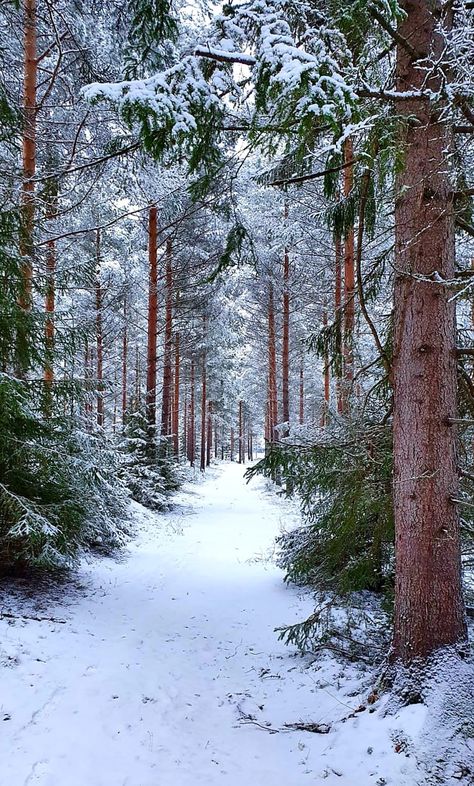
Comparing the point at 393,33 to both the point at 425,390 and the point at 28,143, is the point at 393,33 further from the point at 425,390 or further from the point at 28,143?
the point at 28,143

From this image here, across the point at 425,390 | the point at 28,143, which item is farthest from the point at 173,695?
the point at 28,143

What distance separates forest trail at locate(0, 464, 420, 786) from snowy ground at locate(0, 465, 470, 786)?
12 mm

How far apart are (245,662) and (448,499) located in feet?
9.25

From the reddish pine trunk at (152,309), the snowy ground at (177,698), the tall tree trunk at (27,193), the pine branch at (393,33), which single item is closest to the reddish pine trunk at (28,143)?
the tall tree trunk at (27,193)

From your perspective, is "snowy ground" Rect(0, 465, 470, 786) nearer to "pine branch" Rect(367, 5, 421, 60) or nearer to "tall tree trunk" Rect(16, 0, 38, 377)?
"tall tree trunk" Rect(16, 0, 38, 377)

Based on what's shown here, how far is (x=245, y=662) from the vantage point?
480 cm

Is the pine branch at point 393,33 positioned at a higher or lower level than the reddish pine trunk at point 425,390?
higher

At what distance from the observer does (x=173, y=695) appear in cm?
409

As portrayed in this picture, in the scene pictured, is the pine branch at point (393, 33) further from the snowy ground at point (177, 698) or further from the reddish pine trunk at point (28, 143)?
the snowy ground at point (177, 698)

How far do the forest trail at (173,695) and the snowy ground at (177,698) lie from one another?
0.04 feet

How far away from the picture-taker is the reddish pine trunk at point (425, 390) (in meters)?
3.40

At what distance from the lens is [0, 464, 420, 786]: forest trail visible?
9.98ft

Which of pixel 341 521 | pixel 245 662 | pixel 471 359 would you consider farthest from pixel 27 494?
pixel 471 359

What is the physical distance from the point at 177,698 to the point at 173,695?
0.18ft
